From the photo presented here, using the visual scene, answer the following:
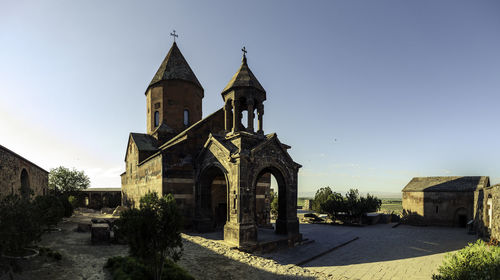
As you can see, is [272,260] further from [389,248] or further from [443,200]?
[443,200]

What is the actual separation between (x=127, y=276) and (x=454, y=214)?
102ft

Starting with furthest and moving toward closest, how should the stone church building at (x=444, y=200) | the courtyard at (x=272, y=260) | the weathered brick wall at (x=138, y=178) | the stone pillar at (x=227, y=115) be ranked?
the stone church building at (x=444, y=200)
the weathered brick wall at (x=138, y=178)
the stone pillar at (x=227, y=115)
the courtyard at (x=272, y=260)

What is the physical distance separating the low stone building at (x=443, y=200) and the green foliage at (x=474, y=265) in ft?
79.2

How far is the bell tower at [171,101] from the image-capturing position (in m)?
23.4

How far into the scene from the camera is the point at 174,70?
24.2m

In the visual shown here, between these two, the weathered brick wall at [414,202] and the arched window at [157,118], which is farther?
the weathered brick wall at [414,202]

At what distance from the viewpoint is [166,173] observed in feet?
55.5

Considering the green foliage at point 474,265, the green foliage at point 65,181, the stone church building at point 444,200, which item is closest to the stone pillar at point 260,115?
the green foliage at point 474,265

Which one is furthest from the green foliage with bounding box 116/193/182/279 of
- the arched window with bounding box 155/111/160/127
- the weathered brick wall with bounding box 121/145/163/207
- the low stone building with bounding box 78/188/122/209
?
the low stone building with bounding box 78/188/122/209

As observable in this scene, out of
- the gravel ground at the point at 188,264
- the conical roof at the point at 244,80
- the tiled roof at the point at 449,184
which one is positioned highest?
the conical roof at the point at 244,80

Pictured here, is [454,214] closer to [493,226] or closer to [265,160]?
[493,226]

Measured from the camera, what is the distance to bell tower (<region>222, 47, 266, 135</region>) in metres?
15.7

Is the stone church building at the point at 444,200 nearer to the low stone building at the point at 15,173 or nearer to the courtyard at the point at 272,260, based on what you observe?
the courtyard at the point at 272,260

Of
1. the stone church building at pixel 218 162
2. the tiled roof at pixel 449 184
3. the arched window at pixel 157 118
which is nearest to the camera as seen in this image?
the stone church building at pixel 218 162
